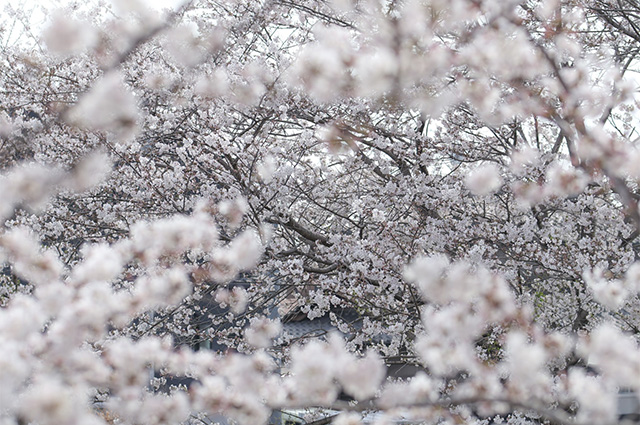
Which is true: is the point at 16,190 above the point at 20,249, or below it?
above

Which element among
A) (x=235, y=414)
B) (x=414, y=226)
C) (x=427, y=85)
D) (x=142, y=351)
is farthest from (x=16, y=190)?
(x=414, y=226)

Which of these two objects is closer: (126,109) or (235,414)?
(235,414)

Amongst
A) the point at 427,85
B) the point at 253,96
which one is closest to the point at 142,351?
the point at 427,85

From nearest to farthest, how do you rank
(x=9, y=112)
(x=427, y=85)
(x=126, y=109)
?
(x=126, y=109)
(x=427, y=85)
(x=9, y=112)

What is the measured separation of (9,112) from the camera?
6.10 metres

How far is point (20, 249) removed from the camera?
71.5 inches

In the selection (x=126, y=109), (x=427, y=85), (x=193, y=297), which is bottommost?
(x=126, y=109)

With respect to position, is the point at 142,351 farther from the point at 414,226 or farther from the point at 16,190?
the point at 414,226

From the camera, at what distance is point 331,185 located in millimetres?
6086

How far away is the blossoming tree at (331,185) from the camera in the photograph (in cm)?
170

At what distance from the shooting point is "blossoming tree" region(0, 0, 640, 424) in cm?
170

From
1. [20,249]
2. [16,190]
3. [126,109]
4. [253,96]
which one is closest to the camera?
[20,249]

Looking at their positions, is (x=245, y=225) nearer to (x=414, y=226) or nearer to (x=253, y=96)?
(x=253, y=96)

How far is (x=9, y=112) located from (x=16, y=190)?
15.7 feet
